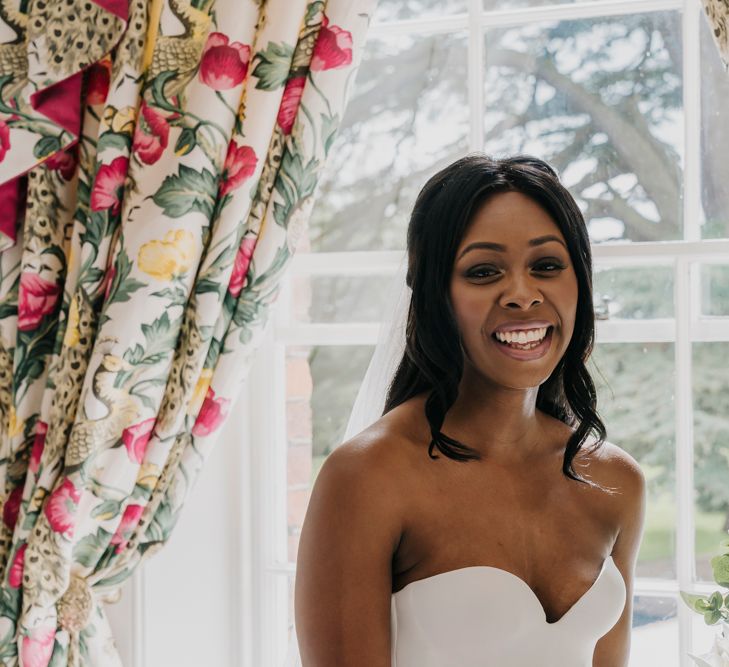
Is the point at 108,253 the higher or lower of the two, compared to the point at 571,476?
higher

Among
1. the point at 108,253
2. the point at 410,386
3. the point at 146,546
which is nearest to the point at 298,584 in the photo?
the point at 410,386

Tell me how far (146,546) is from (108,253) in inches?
21.6

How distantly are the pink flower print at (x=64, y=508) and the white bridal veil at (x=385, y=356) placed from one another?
0.45 metres

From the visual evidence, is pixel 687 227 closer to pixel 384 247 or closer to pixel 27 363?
pixel 384 247

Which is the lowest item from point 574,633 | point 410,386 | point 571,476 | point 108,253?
point 574,633

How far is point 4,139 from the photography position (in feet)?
5.37

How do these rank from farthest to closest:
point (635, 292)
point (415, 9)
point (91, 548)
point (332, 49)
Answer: point (415, 9)
point (635, 292)
point (91, 548)
point (332, 49)

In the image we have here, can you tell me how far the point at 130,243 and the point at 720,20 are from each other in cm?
100

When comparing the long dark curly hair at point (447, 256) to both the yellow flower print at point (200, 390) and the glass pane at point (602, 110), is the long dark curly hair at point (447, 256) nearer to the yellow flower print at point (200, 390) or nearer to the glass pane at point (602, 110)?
the yellow flower print at point (200, 390)

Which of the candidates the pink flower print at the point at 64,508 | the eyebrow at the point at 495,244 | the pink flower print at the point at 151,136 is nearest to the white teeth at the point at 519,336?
the eyebrow at the point at 495,244

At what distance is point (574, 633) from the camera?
132 centimetres

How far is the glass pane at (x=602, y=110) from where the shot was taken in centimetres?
181

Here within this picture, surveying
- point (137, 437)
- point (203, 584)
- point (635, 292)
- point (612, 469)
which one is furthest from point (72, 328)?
point (635, 292)

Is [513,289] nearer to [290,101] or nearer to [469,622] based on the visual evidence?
[469,622]
